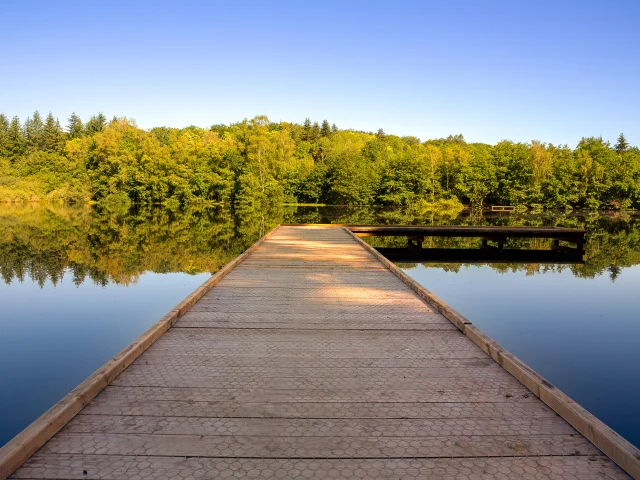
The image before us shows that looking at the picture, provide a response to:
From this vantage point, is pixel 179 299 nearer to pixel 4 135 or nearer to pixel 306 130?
pixel 4 135

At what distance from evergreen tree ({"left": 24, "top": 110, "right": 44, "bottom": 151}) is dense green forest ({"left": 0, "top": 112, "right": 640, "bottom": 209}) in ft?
28.5

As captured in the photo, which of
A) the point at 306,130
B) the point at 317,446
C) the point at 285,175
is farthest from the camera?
the point at 306,130

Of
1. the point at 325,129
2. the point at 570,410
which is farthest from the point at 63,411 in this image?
the point at 325,129

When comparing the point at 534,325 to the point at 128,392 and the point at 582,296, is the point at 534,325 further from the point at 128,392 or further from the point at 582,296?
the point at 128,392

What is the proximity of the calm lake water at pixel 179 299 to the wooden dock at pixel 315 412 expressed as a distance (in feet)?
5.66

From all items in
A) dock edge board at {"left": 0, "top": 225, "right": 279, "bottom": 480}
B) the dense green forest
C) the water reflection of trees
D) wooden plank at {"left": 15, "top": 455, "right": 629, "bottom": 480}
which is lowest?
the water reflection of trees

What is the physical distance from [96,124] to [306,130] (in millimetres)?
31460

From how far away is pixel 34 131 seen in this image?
6412 centimetres

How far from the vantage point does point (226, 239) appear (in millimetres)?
18750

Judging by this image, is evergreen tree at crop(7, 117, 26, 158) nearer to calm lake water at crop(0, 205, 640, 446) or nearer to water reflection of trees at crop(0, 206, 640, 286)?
water reflection of trees at crop(0, 206, 640, 286)

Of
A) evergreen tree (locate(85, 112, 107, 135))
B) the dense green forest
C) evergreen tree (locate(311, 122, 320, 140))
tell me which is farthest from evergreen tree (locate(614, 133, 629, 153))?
evergreen tree (locate(85, 112, 107, 135))

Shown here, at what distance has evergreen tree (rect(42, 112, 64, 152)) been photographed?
57.0 metres

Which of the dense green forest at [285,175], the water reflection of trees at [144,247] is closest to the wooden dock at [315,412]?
the water reflection of trees at [144,247]

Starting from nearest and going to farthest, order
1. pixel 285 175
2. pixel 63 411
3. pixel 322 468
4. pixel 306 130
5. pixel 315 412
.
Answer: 1. pixel 322 468
2. pixel 63 411
3. pixel 315 412
4. pixel 285 175
5. pixel 306 130
